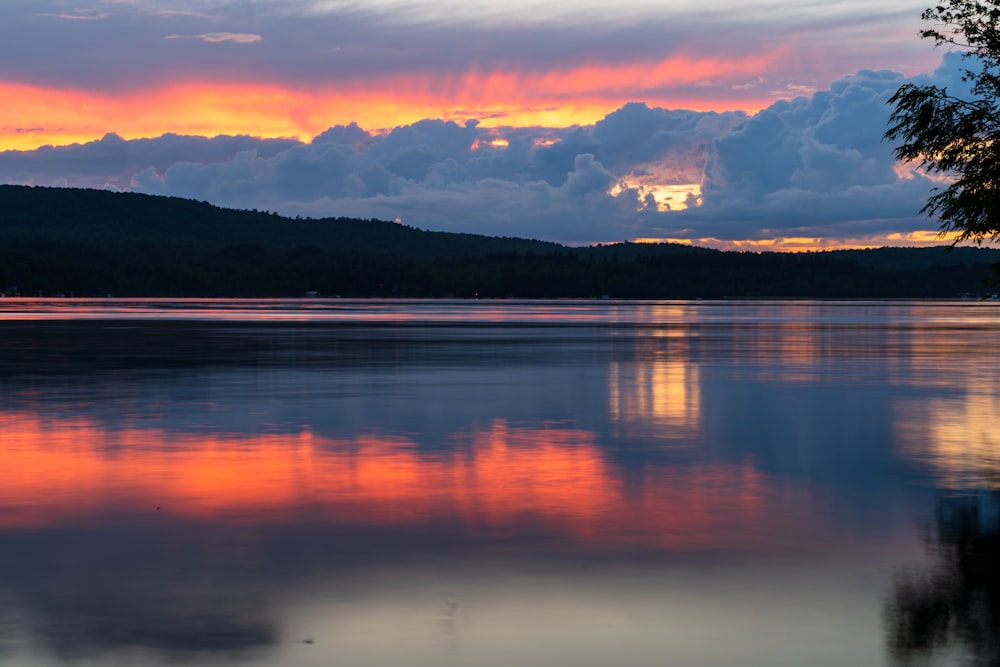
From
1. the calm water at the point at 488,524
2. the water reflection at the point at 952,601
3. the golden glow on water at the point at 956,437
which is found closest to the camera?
the water reflection at the point at 952,601

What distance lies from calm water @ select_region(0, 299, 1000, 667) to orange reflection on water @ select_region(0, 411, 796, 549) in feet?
0.26

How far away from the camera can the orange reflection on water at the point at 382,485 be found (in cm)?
1653

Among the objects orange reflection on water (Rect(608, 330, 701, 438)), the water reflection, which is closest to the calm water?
the water reflection

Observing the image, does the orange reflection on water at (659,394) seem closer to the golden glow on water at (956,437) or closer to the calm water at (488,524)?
the calm water at (488,524)

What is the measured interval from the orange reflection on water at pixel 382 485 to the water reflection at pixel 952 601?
240 cm

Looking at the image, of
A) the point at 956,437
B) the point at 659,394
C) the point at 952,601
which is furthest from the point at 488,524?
the point at 659,394

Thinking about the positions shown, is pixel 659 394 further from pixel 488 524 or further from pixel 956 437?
pixel 488 524

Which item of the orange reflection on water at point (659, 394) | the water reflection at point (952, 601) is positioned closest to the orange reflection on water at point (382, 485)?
the water reflection at point (952, 601)

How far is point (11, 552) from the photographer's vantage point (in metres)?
14.3

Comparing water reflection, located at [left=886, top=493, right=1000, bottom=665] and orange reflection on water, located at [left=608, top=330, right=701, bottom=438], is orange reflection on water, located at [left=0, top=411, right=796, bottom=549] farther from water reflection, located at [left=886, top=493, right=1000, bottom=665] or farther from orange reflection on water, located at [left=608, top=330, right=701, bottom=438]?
orange reflection on water, located at [left=608, top=330, right=701, bottom=438]

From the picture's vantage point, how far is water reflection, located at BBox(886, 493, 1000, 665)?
Answer: 1055 centimetres

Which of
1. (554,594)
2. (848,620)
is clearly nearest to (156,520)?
(554,594)

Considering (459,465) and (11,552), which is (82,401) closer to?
(459,465)

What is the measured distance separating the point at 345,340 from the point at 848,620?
207 feet
